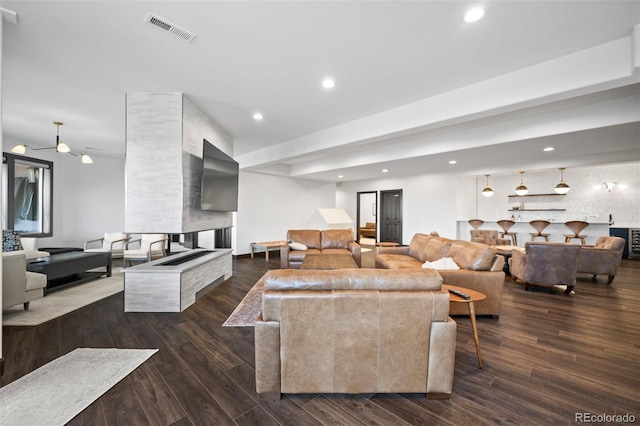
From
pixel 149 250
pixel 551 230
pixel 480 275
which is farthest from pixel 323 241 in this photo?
pixel 551 230

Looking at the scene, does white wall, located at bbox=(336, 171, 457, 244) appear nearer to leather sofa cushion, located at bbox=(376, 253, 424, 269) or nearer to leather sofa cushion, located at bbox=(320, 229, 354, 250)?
leather sofa cushion, located at bbox=(320, 229, 354, 250)

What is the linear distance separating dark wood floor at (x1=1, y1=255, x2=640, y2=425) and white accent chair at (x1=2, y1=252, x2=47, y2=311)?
57cm

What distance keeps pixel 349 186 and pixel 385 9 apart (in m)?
9.21

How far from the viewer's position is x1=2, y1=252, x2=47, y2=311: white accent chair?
3098 mm

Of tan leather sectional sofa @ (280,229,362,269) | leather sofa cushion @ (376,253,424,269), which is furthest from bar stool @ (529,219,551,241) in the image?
tan leather sectional sofa @ (280,229,362,269)

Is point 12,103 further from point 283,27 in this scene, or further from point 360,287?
point 360,287

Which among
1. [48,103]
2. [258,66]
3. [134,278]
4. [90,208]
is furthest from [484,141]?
[90,208]

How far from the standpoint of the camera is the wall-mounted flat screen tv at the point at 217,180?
12.5 feet

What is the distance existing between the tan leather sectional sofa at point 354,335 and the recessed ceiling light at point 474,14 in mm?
2003

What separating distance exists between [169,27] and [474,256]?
401 centimetres

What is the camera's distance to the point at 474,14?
2016 mm

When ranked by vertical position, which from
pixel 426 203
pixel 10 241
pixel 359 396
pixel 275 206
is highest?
pixel 426 203

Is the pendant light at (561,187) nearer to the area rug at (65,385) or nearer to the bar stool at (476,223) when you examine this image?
the bar stool at (476,223)

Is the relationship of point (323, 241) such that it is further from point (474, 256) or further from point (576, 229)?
point (576, 229)
